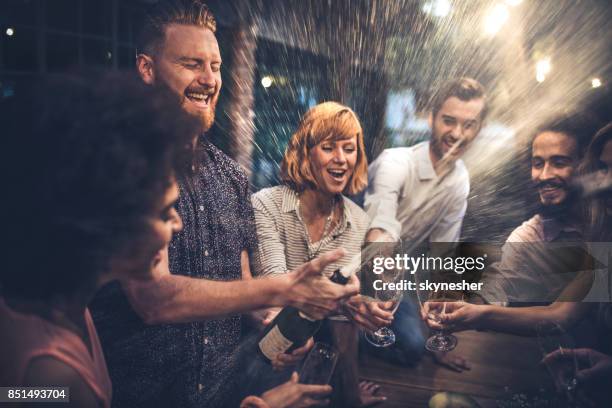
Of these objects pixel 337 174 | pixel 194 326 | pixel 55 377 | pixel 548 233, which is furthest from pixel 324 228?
pixel 55 377

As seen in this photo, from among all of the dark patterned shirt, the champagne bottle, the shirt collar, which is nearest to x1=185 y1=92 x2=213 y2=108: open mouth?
the dark patterned shirt

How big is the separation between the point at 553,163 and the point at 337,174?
0.82m

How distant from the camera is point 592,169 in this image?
188 centimetres

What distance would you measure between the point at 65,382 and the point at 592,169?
1912mm

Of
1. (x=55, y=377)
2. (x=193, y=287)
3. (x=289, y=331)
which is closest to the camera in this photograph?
(x=55, y=377)

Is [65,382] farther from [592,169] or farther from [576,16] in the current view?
[576,16]

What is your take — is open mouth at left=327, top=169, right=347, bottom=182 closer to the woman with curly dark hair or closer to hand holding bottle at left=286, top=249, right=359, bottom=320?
hand holding bottle at left=286, top=249, right=359, bottom=320

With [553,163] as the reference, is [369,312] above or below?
below

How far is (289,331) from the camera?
6.07 feet

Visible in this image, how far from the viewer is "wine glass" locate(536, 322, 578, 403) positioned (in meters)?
1.92

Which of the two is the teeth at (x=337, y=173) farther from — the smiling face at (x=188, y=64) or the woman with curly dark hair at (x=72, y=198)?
the woman with curly dark hair at (x=72, y=198)

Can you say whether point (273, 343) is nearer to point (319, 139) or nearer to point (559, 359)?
point (319, 139)

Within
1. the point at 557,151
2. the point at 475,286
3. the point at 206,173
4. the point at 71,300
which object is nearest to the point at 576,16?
the point at 557,151

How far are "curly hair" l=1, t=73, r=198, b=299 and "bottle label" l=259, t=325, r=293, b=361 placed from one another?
72cm
